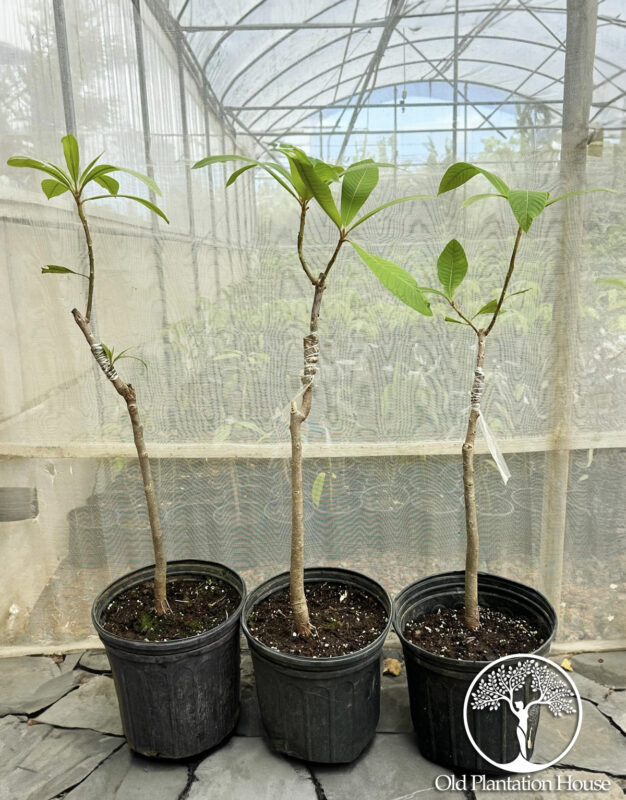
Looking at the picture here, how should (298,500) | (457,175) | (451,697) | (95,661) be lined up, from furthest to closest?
1. (95,661)
2. (298,500)
3. (451,697)
4. (457,175)

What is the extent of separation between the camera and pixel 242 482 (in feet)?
6.46

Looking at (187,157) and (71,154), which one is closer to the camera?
(71,154)

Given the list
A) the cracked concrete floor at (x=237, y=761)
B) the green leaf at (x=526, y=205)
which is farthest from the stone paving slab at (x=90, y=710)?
the green leaf at (x=526, y=205)

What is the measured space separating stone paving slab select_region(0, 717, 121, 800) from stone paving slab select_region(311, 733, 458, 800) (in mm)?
606

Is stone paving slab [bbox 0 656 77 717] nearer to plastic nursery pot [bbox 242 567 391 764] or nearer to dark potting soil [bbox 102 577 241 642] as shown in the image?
dark potting soil [bbox 102 577 241 642]

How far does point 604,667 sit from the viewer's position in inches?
74.7

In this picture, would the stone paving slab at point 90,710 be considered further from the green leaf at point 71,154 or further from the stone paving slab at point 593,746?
the green leaf at point 71,154

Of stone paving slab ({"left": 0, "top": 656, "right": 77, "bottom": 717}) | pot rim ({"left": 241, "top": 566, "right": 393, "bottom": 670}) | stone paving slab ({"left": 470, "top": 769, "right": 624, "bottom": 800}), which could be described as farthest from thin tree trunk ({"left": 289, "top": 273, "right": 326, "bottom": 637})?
stone paving slab ({"left": 0, "top": 656, "right": 77, "bottom": 717})

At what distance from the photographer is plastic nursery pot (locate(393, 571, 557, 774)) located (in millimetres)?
1460

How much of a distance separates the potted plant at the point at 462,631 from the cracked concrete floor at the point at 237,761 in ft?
0.37

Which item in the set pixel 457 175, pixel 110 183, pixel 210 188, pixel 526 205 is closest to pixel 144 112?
pixel 210 188

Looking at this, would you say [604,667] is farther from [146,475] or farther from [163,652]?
[146,475]

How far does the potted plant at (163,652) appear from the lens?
1.50 metres

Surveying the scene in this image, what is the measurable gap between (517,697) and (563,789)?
0.27 meters
